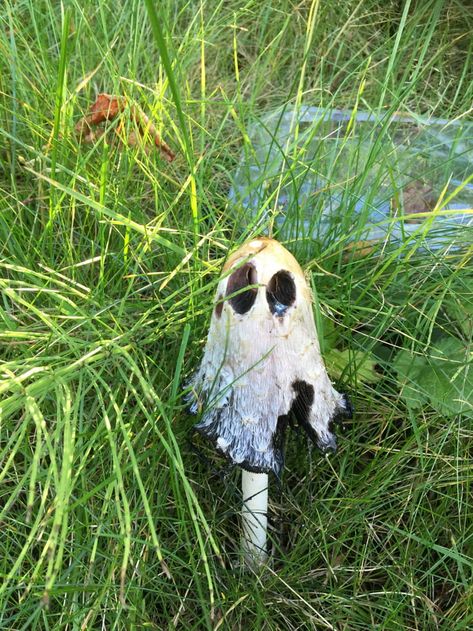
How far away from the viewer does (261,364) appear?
0.68m

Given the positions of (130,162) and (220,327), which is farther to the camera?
(130,162)

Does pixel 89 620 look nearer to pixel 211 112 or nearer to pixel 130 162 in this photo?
pixel 130 162

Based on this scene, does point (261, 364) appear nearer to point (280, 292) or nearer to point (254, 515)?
point (280, 292)

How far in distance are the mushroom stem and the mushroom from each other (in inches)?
5.6

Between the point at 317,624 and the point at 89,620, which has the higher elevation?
the point at 89,620

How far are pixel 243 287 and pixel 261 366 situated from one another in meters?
0.09

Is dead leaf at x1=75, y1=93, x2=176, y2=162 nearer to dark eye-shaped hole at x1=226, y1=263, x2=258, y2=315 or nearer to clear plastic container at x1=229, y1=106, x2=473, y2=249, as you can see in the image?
clear plastic container at x1=229, y1=106, x2=473, y2=249

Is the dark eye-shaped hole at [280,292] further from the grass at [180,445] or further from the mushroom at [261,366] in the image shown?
the grass at [180,445]

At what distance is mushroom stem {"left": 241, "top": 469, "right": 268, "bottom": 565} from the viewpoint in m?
0.87

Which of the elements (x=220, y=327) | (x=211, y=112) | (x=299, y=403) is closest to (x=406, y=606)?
(x=299, y=403)

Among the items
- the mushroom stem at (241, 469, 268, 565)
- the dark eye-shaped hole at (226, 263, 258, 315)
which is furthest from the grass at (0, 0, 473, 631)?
the dark eye-shaped hole at (226, 263, 258, 315)

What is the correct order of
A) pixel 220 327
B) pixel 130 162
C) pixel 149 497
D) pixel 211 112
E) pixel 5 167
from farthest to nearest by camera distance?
pixel 211 112 < pixel 5 167 < pixel 130 162 < pixel 149 497 < pixel 220 327

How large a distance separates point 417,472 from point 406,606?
0.20 metres

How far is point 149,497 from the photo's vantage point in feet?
2.88
